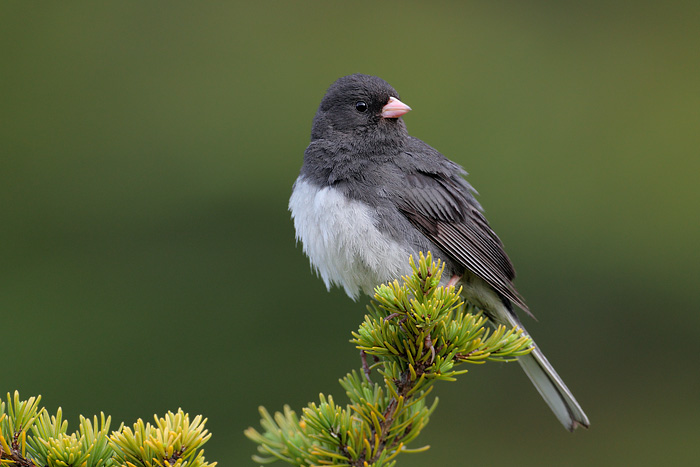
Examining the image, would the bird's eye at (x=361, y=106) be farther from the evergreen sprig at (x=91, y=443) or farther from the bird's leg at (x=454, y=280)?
the evergreen sprig at (x=91, y=443)

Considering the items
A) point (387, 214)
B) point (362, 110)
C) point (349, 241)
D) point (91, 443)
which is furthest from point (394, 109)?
point (91, 443)

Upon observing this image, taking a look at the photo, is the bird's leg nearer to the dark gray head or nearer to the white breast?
the white breast

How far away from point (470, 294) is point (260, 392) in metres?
1.33

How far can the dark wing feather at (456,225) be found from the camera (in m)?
2.69

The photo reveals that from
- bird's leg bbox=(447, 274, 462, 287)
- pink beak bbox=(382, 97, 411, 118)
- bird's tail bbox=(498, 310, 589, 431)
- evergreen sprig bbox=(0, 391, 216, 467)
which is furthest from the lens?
pink beak bbox=(382, 97, 411, 118)

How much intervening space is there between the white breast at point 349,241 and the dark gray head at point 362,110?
1.31 ft

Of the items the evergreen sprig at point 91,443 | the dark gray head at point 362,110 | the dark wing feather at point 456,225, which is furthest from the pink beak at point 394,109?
the evergreen sprig at point 91,443

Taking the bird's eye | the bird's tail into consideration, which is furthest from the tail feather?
the bird's eye

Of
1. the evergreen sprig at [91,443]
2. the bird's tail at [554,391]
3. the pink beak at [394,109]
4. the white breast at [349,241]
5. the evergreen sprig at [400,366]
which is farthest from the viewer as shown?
the pink beak at [394,109]

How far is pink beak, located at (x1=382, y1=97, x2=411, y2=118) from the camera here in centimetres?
289

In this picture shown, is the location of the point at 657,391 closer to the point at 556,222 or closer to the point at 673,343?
the point at 673,343

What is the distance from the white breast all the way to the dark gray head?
40 centimetres

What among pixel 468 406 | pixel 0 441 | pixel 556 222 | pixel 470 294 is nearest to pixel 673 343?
pixel 556 222

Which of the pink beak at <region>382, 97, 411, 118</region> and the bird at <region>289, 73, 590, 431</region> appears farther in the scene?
the pink beak at <region>382, 97, 411, 118</region>
